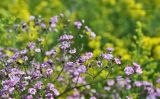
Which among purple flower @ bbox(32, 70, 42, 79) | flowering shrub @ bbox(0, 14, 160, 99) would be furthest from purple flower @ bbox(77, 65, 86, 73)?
purple flower @ bbox(32, 70, 42, 79)

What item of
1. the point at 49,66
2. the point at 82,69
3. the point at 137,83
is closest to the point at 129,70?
the point at 82,69

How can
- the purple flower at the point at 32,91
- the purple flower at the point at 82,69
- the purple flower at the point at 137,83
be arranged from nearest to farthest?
the purple flower at the point at 32,91 → the purple flower at the point at 82,69 → the purple flower at the point at 137,83

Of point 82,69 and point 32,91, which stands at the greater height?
point 82,69

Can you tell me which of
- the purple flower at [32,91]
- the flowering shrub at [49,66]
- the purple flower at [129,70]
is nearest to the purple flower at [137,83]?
the flowering shrub at [49,66]

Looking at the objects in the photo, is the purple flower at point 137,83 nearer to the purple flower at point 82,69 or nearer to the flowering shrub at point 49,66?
the flowering shrub at point 49,66

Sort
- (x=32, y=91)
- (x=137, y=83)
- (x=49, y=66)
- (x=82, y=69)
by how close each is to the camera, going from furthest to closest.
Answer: (x=137, y=83), (x=49, y=66), (x=82, y=69), (x=32, y=91)

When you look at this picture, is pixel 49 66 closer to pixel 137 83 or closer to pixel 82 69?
pixel 82 69

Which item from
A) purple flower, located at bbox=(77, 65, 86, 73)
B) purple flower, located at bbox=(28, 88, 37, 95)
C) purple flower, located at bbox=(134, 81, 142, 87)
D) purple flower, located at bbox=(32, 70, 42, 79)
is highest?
purple flower, located at bbox=(134, 81, 142, 87)

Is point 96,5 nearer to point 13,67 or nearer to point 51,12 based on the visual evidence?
Answer: point 51,12

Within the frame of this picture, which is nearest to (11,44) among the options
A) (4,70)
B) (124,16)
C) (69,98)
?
(69,98)

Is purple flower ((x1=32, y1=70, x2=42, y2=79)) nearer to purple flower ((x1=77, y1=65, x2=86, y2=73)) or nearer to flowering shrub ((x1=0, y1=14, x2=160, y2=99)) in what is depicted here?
flowering shrub ((x1=0, y1=14, x2=160, y2=99))

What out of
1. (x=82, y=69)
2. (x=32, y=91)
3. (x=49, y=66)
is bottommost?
(x=32, y=91)

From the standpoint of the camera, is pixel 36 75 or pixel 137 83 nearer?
pixel 36 75
